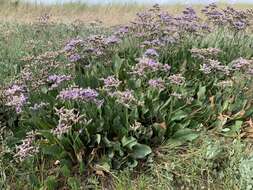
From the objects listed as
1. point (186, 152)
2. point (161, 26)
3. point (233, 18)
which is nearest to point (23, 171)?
point (186, 152)

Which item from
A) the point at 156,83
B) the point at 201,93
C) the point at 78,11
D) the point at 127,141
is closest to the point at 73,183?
the point at 127,141

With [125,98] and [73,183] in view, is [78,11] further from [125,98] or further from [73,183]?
[73,183]

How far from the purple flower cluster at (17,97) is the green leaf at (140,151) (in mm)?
983

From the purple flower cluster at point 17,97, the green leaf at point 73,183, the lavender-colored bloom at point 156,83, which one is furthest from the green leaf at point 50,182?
the lavender-colored bloom at point 156,83

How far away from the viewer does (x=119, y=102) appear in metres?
4.26

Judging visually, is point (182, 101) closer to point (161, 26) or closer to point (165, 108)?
point (165, 108)

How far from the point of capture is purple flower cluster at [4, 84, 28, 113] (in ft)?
13.7

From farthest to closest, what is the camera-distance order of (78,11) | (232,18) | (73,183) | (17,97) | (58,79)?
(78,11), (232,18), (58,79), (17,97), (73,183)

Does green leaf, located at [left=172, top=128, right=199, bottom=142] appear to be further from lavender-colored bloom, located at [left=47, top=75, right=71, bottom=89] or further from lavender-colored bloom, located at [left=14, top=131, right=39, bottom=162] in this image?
lavender-colored bloom, located at [left=14, top=131, right=39, bottom=162]

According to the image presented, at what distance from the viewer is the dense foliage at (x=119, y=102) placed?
14.2ft

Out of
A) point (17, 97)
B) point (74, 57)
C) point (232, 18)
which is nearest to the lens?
point (17, 97)

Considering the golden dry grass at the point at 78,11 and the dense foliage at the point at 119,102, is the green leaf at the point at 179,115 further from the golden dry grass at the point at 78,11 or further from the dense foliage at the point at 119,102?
the golden dry grass at the point at 78,11

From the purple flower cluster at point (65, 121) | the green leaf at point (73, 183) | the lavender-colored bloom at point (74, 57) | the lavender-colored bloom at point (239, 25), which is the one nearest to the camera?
the purple flower cluster at point (65, 121)

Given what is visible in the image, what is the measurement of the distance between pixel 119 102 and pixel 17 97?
801 mm
